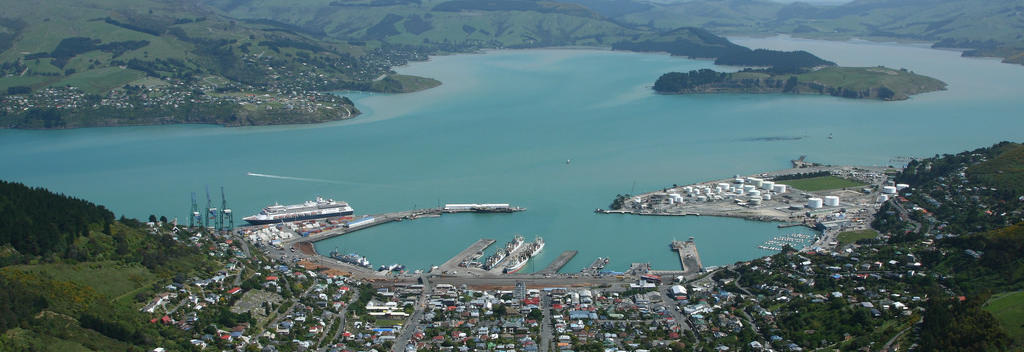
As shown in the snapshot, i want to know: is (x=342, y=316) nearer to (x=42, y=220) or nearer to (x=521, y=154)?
(x=42, y=220)

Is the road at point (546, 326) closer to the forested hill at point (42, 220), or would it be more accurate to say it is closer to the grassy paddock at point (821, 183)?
the forested hill at point (42, 220)

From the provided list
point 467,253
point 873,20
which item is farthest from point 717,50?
point 467,253

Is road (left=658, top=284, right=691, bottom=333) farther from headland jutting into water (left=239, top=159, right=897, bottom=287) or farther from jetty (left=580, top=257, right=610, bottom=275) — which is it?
jetty (left=580, top=257, right=610, bottom=275)

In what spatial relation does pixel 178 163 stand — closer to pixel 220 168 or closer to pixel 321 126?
pixel 220 168

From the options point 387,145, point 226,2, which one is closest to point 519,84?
point 387,145

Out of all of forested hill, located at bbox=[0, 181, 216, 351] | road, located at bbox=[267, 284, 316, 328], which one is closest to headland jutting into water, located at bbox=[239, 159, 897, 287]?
road, located at bbox=[267, 284, 316, 328]
